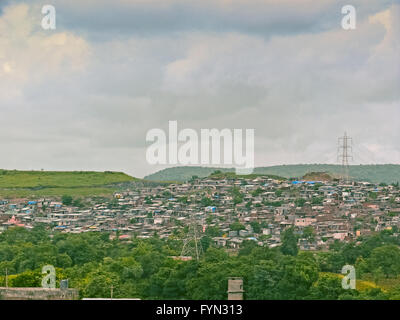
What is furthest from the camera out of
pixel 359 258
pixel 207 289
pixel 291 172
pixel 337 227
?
pixel 291 172

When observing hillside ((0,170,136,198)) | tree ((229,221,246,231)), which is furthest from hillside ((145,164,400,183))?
tree ((229,221,246,231))

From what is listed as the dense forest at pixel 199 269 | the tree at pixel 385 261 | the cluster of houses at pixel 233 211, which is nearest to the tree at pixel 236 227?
the cluster of houses at pixel 233 211

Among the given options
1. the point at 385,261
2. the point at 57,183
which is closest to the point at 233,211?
the point at 57,183

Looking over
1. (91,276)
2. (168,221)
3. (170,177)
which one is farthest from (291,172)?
(91,276)

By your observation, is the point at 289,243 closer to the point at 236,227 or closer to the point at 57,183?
the point at 236,227

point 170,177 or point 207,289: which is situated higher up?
point 170,177
